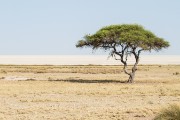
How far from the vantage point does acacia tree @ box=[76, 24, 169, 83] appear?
160 ft

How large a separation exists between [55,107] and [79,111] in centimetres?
219

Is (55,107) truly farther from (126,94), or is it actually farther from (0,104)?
(126,94)

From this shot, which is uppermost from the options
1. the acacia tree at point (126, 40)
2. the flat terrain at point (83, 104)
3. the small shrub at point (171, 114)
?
the acacia tree at point (126, 40)

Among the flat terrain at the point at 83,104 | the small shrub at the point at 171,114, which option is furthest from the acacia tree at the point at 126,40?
the small shrub at the point at 171,114

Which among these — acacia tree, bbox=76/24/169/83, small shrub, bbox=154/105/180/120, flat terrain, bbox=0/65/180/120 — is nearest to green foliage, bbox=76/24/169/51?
acacia tree, bbox=76/24/169/83

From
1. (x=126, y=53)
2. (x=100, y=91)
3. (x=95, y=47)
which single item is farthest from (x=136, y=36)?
(x=100, y=91)

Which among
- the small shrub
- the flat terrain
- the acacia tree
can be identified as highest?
the acacia tree

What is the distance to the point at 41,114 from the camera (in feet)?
74.9

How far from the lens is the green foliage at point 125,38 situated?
48.8 metres

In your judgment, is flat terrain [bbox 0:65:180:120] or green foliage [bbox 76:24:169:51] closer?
flat terrain [bbox 0:65:180:120]

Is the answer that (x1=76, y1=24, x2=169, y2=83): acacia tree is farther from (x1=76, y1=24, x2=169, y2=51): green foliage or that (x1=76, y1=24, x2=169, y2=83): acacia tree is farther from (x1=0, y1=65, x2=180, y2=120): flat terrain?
(x1=0, y1=65, x2=180, y2=120): flat terrain

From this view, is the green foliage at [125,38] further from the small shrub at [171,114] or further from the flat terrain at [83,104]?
the small shrub at [171,114]

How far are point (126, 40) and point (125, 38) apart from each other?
1.04ft

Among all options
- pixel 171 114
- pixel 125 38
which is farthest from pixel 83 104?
pixel 125 38
